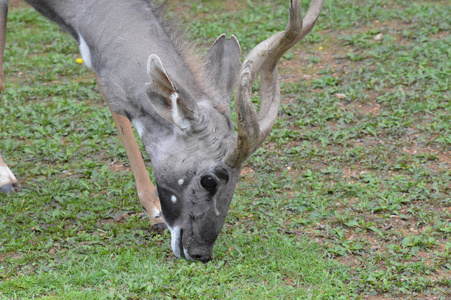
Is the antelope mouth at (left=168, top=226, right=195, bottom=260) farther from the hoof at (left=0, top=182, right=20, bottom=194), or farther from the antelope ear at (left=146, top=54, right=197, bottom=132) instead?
the hoof at (left=0, top=182, right=20, bottom=194)

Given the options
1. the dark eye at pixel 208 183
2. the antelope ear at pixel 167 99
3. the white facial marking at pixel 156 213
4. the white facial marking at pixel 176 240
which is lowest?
the white facial marking at pixel 156 213

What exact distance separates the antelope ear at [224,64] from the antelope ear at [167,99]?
0.52 m

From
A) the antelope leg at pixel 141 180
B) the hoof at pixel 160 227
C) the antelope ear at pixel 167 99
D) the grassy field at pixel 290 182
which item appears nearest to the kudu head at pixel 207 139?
the antelope ear at pixel 167 99

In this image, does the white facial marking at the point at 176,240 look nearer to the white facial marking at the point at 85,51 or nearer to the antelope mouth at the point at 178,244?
the antelope mouth at the point at 178,244

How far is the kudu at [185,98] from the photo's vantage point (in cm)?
466

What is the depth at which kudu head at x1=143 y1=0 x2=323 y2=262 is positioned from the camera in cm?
460

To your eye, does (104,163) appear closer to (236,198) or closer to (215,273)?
(236,198)

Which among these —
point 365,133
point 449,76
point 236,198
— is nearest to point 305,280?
point 236,198

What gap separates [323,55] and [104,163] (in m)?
3.94

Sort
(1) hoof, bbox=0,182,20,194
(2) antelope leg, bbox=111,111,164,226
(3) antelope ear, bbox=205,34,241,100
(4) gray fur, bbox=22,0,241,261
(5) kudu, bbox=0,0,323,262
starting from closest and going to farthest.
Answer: (5) kudu, bbox=0,0,323,262, (4) gray fur, bbox=22,0,241,261, (3) antelope ear, bbox=205,34,241,100, (2) antelope leg, bbox=111,111,164,226, (1) hoof, bbox=0,182,20,194

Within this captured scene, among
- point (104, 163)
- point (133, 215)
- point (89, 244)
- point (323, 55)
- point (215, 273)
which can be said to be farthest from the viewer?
point (323, 55)

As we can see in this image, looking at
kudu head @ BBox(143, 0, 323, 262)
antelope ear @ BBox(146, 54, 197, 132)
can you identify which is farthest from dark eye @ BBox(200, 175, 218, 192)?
antelope ear @ BBox(146, 54, 197, 132)

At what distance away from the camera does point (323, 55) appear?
31.8 feet

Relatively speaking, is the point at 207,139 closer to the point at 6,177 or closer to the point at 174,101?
the point at 174,101
